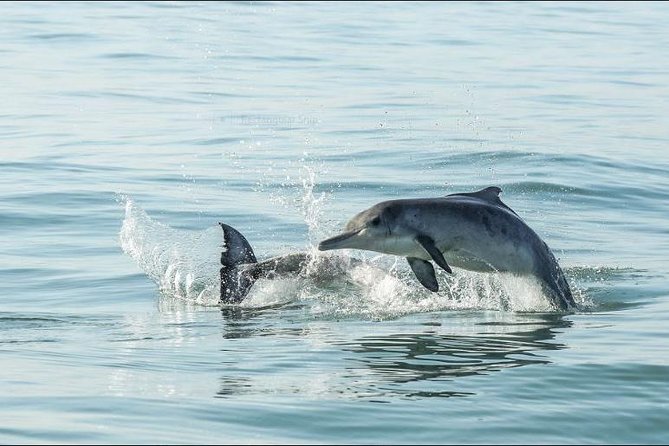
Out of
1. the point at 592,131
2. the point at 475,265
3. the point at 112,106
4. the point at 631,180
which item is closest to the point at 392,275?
the point at 475,265

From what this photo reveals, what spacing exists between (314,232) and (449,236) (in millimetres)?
4865

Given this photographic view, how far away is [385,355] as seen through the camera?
10758 mm

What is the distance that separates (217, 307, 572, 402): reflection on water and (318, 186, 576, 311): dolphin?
45 centimetres


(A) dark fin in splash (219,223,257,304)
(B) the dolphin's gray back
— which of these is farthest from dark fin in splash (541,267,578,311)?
(A) dark fin in splash (219,223,257,304)

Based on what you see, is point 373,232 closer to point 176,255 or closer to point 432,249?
point 432,249

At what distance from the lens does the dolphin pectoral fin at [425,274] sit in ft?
40.1

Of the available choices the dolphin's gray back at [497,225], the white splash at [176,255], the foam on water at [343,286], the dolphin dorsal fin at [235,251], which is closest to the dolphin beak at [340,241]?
the dolphin's gray back at [497,225]

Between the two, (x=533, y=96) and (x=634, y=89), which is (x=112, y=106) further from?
(x=634, y=89)

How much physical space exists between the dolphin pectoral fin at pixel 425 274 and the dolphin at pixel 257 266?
6.34ft

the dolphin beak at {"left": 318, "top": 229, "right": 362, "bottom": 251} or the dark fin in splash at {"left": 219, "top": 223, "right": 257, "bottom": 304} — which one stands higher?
the dolphin beak at {"left": 318, "top": 229, "right": 362, "bottom": 251}

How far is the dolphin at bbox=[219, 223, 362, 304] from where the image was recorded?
1387 centimetres

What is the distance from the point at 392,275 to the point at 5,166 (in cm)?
962

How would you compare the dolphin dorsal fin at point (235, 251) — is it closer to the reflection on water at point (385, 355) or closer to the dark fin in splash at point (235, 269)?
the dark fin in splash at point (235, 269)

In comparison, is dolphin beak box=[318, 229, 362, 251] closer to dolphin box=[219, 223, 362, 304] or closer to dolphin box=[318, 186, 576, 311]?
dolphin box=[318, 186, 576, 311]
